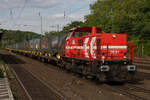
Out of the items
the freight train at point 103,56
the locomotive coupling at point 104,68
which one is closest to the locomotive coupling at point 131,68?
the freight train at point 103,56

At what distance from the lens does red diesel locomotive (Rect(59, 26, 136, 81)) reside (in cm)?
890

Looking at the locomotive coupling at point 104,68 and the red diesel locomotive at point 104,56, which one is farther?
the red diesel locomotive at point 104,56

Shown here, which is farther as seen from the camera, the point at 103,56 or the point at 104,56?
the point at 104,56

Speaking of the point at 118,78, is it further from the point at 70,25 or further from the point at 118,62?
the point at 70,25

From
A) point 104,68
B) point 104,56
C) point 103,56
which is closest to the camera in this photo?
point 104,68

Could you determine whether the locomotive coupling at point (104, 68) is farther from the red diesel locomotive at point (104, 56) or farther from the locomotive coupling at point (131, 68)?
the locomotive coupling at point (131, 68)

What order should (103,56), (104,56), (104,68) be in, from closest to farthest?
(104,68) < (103,56) < (104,56)

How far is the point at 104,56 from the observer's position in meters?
9.21

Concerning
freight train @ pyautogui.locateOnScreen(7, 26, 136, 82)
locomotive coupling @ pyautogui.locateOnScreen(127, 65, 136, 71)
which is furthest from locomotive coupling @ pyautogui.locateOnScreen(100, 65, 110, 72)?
locomotive coupling @ pyautogui.locateOnScreen(127, 65, 136, 71)

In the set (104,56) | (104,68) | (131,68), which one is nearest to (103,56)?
(104,56)

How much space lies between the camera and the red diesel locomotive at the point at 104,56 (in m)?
8.90

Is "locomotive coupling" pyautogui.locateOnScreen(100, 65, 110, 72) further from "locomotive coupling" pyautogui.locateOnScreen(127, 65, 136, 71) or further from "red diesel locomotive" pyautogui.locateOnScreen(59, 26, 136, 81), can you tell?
"locomotive coupling" pyautogui.locateOnScreen(127, 65, 136, 71)

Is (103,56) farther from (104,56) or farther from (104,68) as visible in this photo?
(104,68)

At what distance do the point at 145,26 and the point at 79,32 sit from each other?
87.7 feet
